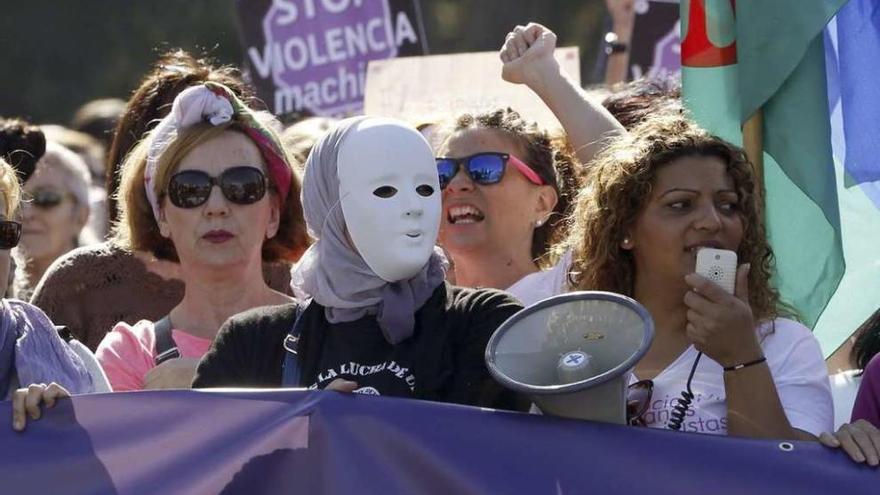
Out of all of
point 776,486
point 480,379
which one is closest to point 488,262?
point 480,379

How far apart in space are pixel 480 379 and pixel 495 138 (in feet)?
5.06

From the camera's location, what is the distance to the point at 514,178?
5.24m

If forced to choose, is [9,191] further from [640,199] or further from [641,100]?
[641,100]

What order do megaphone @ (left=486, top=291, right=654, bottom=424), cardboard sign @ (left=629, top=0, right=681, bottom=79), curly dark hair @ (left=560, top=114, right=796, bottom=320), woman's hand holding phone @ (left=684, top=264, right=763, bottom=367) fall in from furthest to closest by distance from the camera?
1. cardboard sign @ (left=629, top=0, right=681, bottom=79)
2. curly dark hair @ (left=560, top=114, right=796, bottom=320)
3. woman's hand holding phone @ (left=684, top=264, right=763, bottom=367)
4. megaphone @ (left=486, top=291, right=654, bottom=424)

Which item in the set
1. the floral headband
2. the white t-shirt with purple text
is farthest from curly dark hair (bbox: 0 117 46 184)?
the white t-shirt with purple text

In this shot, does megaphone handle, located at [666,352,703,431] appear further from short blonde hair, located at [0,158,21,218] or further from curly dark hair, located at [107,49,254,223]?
curly dark hair, located at [107,49,254,223]

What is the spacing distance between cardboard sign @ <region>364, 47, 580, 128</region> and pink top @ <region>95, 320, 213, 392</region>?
1.39 meters

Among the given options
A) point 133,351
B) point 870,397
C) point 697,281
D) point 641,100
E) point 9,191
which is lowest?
point 870,397

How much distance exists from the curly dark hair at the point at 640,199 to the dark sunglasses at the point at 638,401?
423mm

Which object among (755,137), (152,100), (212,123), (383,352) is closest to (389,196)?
(383,352)

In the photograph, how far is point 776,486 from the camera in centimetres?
354

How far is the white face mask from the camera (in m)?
3.97

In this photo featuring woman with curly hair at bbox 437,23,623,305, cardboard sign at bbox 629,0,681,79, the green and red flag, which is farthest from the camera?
cardboard sign at bbox 629,0,681,79

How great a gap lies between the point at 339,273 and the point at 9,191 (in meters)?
0.74
